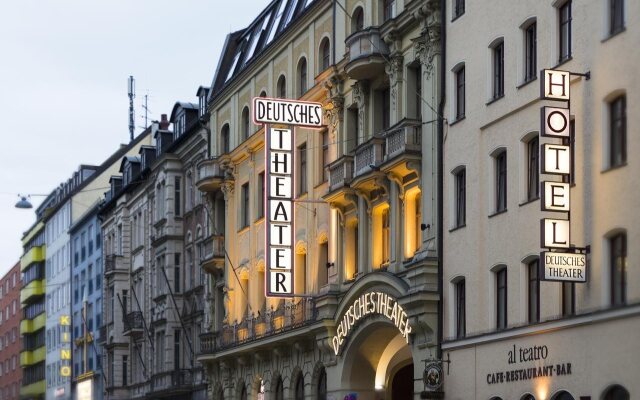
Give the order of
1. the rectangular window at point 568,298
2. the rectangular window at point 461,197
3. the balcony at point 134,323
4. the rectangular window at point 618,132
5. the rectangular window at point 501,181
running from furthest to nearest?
the balcony at point 134,323 < the rectangular window at point 461,197 < the rectangular window at point 501,181 < the rectangular window at point 568,298 < the rectangular window at point 618,132

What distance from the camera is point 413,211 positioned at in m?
43.0

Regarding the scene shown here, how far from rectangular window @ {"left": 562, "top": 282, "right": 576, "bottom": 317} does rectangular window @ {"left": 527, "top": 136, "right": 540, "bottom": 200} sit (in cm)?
276

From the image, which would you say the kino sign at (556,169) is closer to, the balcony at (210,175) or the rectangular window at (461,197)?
the rectangular window at (461,197)

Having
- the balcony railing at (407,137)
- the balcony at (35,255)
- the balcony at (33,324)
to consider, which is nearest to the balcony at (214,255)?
the balcony railing at (407,137)

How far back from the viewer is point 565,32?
34.5 meters

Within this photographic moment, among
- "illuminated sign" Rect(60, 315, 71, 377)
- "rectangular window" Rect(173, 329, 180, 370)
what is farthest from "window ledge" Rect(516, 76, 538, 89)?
"illuminated sign" Rect(60, 315, 71, 377)

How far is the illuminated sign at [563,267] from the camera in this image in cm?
3172

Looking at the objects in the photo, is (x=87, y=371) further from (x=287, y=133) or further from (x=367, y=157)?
(x=367, y=157)

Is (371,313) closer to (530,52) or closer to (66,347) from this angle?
(530,52)

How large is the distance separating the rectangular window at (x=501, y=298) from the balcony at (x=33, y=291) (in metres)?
84.9

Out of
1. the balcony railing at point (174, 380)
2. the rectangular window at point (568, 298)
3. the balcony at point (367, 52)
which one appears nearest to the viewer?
the rectangular window at point (568, 298)

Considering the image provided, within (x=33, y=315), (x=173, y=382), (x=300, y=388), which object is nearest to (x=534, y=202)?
(x=300, y=388)

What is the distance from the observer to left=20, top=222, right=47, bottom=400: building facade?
11819 centimetres

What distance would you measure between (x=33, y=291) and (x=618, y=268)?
93497 millimetres
